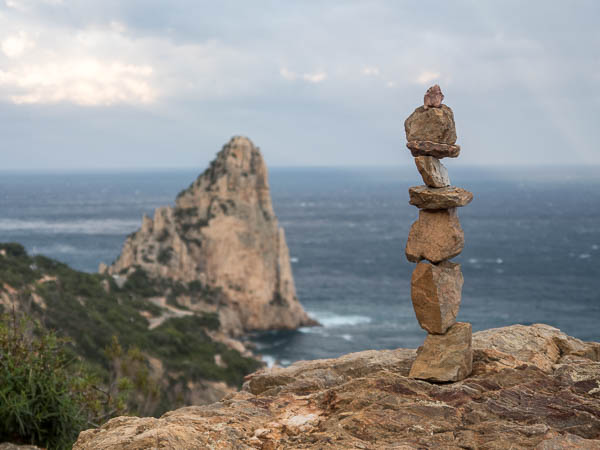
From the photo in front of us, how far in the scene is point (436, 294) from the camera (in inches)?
417

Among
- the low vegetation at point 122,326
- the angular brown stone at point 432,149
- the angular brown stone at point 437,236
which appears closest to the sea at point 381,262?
the low vegetation at point 122,326

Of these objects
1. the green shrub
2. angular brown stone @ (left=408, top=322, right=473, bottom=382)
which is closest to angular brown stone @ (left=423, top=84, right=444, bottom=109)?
angular brown stone @ (left=408, top=322, right=473, bottom=382)

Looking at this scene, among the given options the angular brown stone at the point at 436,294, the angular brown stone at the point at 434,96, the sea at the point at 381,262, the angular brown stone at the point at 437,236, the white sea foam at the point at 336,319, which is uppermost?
the angular brown stone at the point at 434,96

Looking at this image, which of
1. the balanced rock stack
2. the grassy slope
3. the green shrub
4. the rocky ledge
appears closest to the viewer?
the rocky ledge

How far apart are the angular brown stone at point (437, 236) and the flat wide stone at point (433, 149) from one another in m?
1.01

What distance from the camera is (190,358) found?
42.0 m

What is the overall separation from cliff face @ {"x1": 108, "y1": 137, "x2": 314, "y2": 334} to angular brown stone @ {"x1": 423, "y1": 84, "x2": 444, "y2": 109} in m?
52.9

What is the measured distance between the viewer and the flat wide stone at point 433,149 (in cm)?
1053

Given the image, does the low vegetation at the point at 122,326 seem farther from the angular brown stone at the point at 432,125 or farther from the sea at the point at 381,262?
the angular brown stone at the point at 432,125

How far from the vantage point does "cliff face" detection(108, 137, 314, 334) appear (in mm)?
63625

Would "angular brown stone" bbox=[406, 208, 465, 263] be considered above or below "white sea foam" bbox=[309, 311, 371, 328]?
above

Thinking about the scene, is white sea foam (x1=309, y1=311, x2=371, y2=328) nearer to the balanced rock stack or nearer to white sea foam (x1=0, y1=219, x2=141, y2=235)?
the balanced rock stack

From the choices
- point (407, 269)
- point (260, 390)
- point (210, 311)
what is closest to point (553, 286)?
point (407, 269)


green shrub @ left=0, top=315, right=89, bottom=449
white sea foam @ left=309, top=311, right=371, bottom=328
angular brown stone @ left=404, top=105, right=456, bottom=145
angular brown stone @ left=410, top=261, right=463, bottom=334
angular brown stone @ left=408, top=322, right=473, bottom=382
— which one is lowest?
white sea foam @ left=309, top=311, right=371, bottom=328
